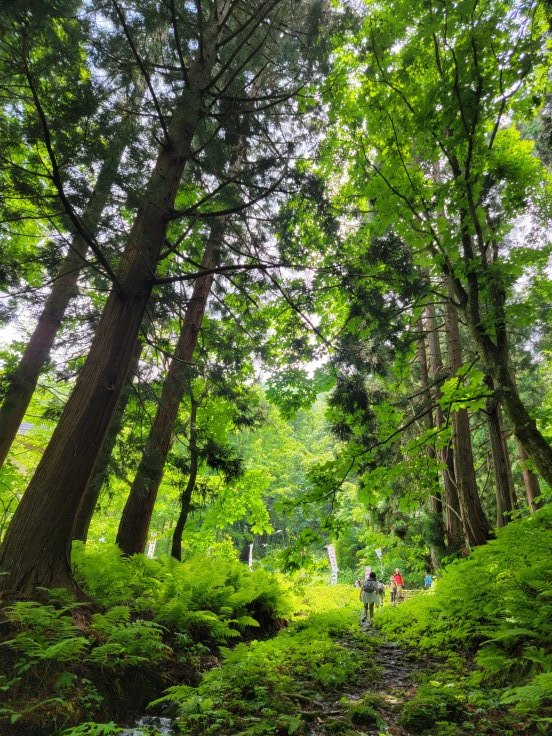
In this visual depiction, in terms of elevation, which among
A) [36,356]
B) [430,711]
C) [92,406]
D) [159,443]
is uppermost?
[36,356]

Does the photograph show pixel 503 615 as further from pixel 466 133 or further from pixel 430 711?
pixel 466 133

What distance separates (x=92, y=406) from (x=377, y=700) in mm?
4067

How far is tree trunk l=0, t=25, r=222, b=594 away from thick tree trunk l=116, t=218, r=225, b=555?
5.87 feet

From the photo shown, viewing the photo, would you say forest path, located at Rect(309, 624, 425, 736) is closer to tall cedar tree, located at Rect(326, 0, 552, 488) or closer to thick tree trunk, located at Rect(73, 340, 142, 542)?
tall cedar tree, located at Rect(326, 0, 552, 488)

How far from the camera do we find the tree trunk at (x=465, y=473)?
25.7 ft

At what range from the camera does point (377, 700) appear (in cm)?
349

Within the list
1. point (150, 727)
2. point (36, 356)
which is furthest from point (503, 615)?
point (36, 356)

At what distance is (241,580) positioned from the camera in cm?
756

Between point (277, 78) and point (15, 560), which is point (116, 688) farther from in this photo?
Answer: point (277, 78)

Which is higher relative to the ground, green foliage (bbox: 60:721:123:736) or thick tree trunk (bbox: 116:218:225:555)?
thick tree trunk (bbox: 116:218:225:555)

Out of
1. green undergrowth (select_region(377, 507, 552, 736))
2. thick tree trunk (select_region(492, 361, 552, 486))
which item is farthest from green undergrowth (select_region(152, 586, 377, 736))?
thick tree trunk (select_region(492, 361, 552, 486))

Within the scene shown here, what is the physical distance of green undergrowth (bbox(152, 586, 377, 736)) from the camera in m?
2.85

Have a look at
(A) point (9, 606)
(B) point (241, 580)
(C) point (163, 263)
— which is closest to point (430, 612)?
(B) point (241, 580)

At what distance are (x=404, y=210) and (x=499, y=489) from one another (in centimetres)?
604
